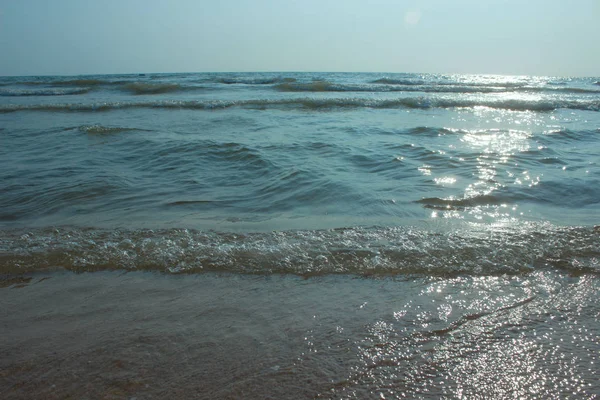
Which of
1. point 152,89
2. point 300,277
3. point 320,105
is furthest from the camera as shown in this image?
point 152,89

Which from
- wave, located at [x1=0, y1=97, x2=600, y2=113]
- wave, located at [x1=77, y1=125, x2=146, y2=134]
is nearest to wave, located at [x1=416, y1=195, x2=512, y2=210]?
wave, located at [x1=77, y1=125, x2=146, y2=134]

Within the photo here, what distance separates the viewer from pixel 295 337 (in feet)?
6.98

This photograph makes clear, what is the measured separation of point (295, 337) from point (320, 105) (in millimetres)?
13131

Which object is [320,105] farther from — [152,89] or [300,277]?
[300,277]

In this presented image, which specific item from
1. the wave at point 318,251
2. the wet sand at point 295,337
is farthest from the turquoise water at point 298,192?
the wet sand at point 295,337

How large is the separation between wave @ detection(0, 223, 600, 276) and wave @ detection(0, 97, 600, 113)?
1112cm

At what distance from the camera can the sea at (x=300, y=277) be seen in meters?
1.87

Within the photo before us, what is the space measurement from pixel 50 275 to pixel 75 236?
2.33 feet

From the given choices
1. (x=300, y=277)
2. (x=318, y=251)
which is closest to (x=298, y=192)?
(x=318, y=251)

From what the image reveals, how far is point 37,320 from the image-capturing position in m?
2.32

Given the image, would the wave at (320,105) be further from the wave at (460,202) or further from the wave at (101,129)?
the wave at (460,202)

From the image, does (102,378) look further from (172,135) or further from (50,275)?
(172,135)

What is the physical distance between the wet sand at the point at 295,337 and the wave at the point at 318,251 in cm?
15

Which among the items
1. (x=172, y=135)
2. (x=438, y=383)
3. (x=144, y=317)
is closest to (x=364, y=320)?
(x=438, y=383)
